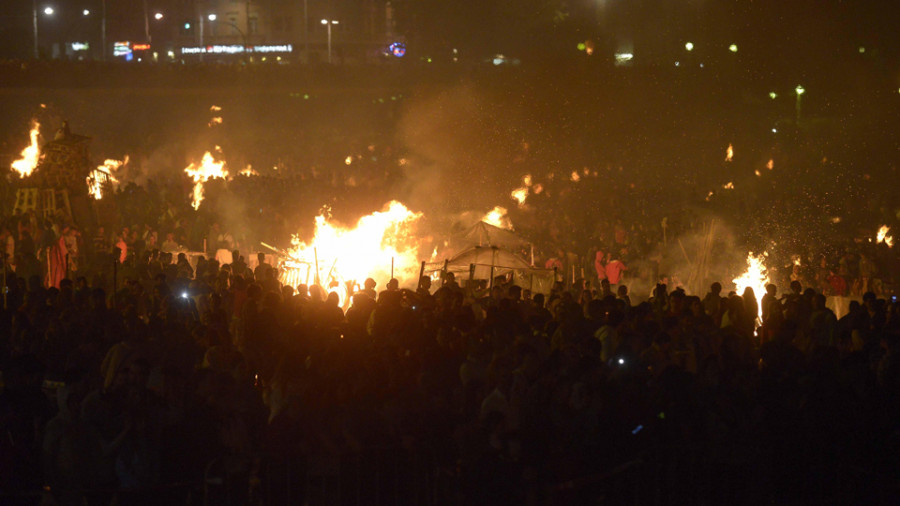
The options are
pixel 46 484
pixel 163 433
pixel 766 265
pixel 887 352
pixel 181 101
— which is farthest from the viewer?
pixel 181 101

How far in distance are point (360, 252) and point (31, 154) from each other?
95.0ft

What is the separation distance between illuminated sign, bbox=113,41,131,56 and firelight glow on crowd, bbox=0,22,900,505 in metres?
50.4

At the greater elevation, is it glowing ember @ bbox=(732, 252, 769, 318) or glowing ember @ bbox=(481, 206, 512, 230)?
glowing ember @ bbox=(481, 206, 512, 230)

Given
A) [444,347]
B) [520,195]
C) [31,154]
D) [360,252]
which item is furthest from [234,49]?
[444,347]

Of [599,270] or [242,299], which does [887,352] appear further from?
[599,270]

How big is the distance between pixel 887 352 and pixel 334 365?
4.44m

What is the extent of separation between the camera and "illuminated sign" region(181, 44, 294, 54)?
252 ft

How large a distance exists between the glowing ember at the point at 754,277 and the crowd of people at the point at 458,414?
9809 millimetres

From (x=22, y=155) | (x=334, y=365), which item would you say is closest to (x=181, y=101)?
(x=22, y=155)

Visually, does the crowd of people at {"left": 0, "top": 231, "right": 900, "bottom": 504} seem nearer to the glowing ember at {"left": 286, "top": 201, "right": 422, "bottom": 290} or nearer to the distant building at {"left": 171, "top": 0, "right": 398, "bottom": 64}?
the glowing ember at {"left": 286, "top": 201, "right": 422, "bottom": 290}

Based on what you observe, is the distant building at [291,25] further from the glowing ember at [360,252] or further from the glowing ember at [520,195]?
the glowing ember at [360,252]

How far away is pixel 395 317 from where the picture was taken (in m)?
9.71

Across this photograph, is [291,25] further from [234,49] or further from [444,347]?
[444,347]

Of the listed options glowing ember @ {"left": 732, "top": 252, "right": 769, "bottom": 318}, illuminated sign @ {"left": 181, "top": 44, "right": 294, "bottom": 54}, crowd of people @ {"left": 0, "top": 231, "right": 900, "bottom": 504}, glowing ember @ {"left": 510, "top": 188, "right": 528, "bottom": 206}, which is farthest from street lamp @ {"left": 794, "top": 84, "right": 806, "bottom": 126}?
illuminated sign @ {"left": 181, "top": 44, "right": 294, "bottom": 54}
